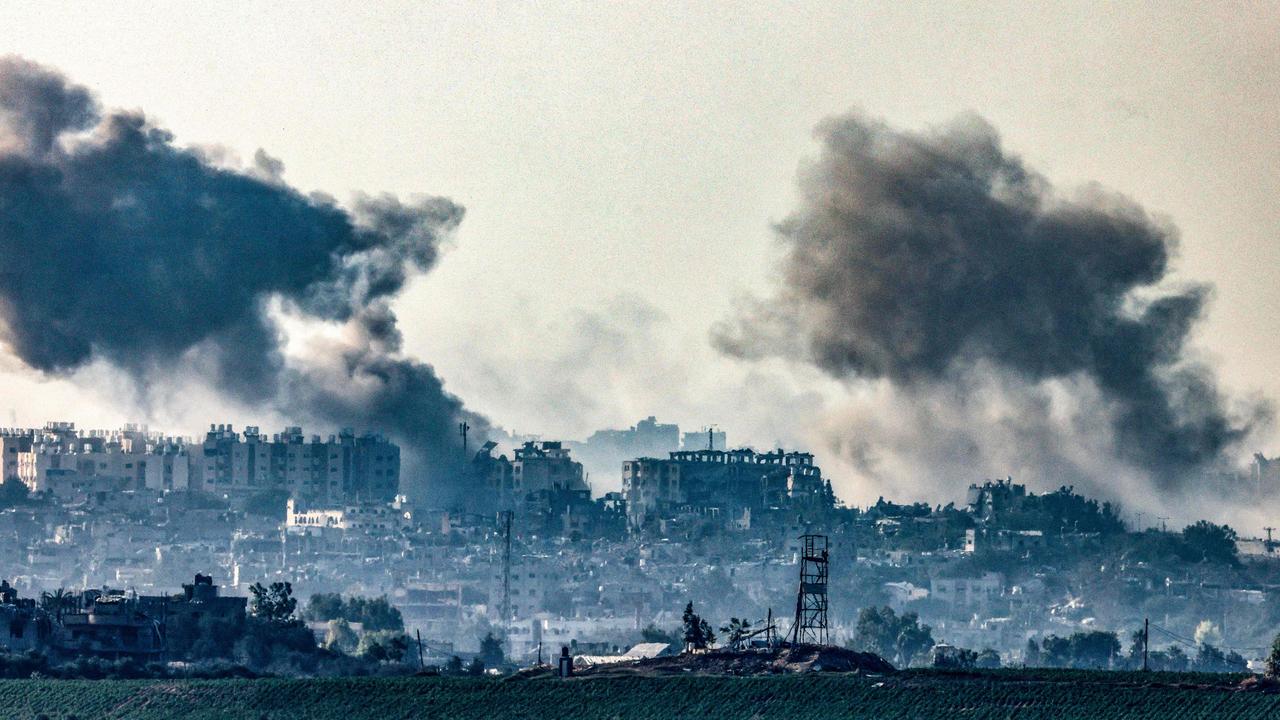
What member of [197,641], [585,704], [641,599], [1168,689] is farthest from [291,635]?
[641,599]

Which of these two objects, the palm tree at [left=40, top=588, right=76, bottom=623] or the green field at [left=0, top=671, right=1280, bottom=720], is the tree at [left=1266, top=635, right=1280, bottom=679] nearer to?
the green field at [left=0, top=671, right=1280, bottom=720]

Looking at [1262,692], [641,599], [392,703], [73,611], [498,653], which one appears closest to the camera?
[1262,692]

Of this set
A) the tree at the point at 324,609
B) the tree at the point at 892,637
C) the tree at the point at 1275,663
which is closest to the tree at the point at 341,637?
the tree at the point at 324,609

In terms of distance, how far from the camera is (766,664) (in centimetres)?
8319

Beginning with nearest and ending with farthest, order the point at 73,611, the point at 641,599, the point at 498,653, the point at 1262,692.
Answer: the point at 1262,692, the point at 73,611, the point at 498,653, the point at 641,599

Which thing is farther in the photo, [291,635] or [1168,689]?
[291,635]

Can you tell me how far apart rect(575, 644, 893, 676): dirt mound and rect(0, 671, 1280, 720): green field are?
110 cm

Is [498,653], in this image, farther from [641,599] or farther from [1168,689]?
[1168,689]

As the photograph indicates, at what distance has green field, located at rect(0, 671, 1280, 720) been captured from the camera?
254 feet

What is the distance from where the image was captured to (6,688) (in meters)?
87.6

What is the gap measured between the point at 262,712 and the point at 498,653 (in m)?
62.9

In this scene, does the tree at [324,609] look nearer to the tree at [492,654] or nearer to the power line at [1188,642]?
the tree at [492,654]

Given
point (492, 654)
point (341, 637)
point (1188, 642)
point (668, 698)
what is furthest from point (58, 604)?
point (1188, 642)

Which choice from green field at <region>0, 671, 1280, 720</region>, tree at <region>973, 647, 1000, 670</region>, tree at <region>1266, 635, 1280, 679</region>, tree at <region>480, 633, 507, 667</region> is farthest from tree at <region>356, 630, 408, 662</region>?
tree at <region>1266, 635, 1280, 679</region>
